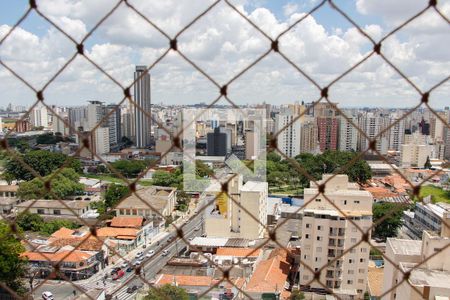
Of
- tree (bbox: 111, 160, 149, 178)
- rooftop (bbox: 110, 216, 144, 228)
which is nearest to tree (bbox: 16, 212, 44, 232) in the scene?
rooftop (bbox: 110, 216, 144, 228)

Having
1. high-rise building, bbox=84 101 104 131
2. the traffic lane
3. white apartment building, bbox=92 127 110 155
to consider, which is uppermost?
high-rise building, bbox=84 101 104 131

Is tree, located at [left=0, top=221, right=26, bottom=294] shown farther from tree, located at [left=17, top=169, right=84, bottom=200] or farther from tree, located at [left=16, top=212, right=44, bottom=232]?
tree, located at [left=17, top=169, right=84, bottom=200]

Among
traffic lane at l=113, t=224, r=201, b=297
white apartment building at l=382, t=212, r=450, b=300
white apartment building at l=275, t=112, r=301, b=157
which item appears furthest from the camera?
white apartment building at l=275, t=112, r=301, b=157

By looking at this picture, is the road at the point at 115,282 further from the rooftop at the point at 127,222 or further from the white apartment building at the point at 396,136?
the white apartment building at the point at 396,136

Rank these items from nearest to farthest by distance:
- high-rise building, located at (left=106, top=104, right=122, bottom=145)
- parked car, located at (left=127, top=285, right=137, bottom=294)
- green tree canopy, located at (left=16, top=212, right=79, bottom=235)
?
parked car, located at (left=127, top=285, right=137, bottom=294), green tree canopy, located at (left=16, top=212, right=79, bottom=235), high-rise building, located at (left=106, top=104, right=122, bottom=145)

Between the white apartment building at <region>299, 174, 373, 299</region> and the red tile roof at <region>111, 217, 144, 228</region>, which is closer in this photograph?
the white apartment building at <region>299, 174, 373, 299</region>

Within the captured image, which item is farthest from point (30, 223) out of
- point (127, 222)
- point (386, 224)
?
point (386, 224)

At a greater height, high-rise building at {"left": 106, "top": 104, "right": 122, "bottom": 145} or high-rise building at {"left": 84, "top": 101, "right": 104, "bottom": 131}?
high-rise building at {"left": 84, "top": 101, "right": 104, "bottom": 131}
